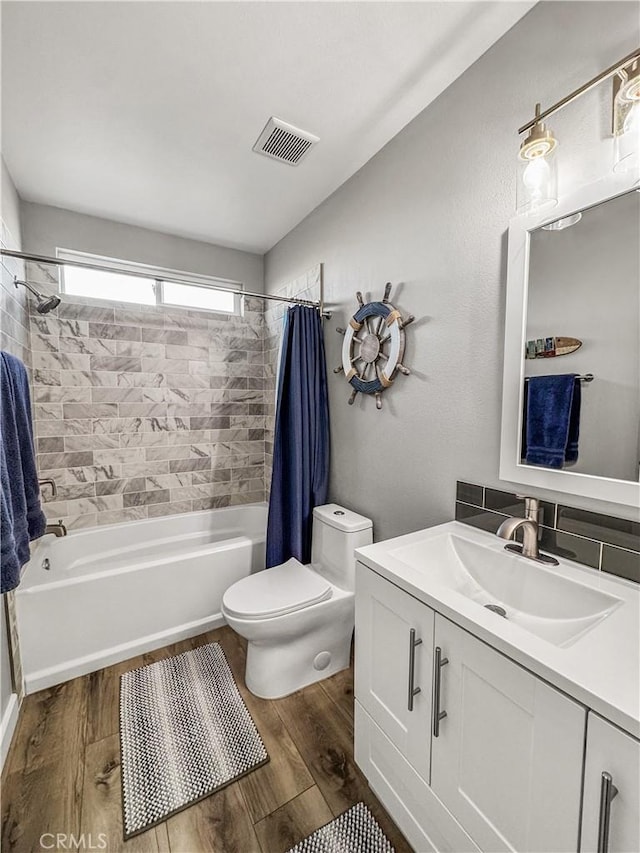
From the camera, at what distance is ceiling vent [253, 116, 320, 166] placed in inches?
64.5

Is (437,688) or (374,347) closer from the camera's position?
(437,688)

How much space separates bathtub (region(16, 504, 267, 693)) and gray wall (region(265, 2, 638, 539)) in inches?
40.3

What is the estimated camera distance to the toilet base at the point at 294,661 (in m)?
1.66

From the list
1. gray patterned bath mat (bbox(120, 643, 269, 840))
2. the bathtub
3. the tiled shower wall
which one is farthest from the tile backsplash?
the tiled shower wall

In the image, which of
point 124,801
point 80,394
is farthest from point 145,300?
point 124,801

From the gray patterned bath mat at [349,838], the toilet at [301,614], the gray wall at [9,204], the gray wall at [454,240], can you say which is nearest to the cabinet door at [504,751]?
the gray patterned bath mat at [349,838]

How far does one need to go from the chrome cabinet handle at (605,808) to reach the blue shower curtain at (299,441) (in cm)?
158

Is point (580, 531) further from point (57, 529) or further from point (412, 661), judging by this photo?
point (57, 529)

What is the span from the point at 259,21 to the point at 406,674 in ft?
6.88

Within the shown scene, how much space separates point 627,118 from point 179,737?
2.53 metres

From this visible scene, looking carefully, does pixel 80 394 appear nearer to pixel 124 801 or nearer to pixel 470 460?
pixel 124 801

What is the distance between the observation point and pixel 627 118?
3.11 ft

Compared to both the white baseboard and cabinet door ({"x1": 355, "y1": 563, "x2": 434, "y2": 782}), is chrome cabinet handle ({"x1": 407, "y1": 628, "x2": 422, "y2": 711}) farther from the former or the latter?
the white baseboard

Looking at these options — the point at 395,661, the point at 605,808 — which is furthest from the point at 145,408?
the point at 605,808
